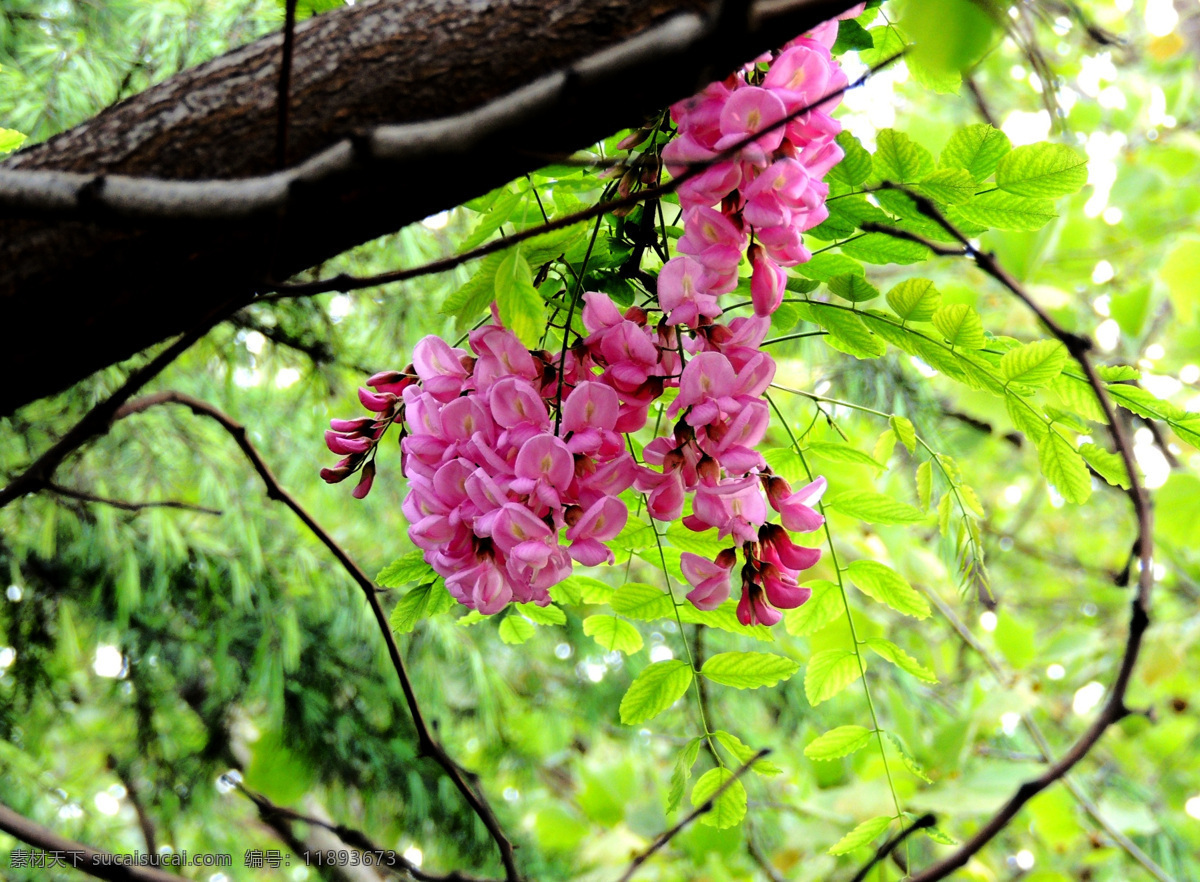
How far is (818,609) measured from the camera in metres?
0.73

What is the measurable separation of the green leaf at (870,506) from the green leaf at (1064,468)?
0.34ft

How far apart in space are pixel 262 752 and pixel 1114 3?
3.14 m

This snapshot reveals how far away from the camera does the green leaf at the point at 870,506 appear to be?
0.71 metres

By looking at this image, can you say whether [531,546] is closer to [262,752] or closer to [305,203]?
[305,203]

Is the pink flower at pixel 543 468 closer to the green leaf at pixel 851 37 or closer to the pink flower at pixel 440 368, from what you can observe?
the pink flower at pixel 440 368

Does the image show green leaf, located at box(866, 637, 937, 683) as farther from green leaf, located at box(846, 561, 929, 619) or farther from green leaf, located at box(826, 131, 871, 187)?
green leaf, located at box(826, 131, 871, 187)

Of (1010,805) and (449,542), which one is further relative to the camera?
(449,542)

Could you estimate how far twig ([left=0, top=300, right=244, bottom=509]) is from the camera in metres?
0.42

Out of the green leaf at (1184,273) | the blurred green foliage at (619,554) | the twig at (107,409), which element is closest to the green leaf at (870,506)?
the blurred green foliage at (619,554)

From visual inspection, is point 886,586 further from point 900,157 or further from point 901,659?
point 900,157

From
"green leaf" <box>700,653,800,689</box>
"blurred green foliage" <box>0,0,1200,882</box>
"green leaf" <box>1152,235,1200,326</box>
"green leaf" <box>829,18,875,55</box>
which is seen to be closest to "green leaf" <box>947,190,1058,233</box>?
"blurred green foliage" <box>0,0,1200,882</box>

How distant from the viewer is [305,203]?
316 millimetres

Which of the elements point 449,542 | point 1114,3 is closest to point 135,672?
point 449,542

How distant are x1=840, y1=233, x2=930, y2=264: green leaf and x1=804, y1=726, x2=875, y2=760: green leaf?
0.37 metres
